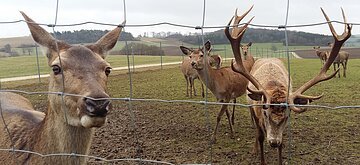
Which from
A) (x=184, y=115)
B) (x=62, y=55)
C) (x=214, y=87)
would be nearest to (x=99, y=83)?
(x=62, y=55)

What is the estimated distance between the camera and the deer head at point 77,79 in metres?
2.54

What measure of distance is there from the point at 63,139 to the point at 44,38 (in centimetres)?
82

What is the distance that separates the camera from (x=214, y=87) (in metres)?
8.18

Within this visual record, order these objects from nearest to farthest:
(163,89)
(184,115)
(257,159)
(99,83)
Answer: (99,83) < (257,159) < (184,115) < (163,89)

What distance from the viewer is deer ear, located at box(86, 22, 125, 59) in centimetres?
333

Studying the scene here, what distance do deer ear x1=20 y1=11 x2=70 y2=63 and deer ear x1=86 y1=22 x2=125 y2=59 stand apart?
234mm

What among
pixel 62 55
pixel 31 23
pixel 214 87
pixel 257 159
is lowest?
pixel 257 159

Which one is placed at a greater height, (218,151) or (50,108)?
(50,108)

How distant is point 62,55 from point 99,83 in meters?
0.44

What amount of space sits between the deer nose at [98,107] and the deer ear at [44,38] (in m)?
0.82

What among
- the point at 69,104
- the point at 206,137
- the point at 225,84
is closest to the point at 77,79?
the point at 69,104

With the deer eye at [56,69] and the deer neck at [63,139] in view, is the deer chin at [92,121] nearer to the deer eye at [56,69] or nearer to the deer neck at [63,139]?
the deer neck at [63,139]

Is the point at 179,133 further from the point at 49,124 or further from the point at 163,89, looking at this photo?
the point at 163,89

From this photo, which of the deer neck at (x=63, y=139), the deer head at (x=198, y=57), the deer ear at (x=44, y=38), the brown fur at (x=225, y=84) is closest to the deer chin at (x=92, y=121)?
the deer neck at (x=63, y=139)
